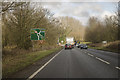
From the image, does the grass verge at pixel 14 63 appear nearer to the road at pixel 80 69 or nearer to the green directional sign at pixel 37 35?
the road at pixel 80 69

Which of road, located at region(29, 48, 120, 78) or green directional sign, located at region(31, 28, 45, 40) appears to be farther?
green directional sign, located at region(31, 28, 45, 40)

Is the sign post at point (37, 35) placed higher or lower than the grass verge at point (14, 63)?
higher

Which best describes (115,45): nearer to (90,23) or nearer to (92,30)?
(92,30)

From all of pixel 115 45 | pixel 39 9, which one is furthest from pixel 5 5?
pixel 115 45

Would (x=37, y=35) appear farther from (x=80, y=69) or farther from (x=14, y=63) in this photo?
(x=80, y=69)

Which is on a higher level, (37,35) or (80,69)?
(37,35)

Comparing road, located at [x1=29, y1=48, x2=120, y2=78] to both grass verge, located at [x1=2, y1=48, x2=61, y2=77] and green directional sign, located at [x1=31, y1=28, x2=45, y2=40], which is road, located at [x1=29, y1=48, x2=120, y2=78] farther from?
green directional sign, located at [x1=31, y1=28, x2=45, y2=40]

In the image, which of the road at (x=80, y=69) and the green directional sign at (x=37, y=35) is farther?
the green directional sign at (x=37, y=35)

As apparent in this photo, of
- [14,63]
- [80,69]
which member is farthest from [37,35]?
[80,69]

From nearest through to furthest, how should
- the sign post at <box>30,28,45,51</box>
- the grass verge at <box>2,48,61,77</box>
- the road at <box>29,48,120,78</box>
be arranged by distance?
the road at <box>29,48,120,78</box>
the grass verge at <box>2,48,61,77</box>
the sign post at <box>30,28,45,51</box>

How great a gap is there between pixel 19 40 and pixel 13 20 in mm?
3395

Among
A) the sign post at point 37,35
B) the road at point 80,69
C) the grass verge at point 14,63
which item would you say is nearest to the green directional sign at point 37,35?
the sign post at point 37,35

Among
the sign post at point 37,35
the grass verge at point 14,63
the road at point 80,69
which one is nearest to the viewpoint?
the road at point 80,69

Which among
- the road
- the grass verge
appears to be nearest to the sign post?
the grass verge
